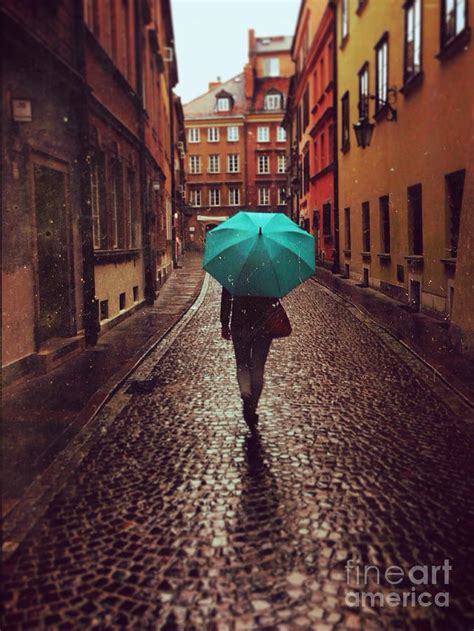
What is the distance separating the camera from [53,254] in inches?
405

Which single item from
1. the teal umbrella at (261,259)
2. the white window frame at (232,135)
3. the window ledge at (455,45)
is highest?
the white window frame at (232,135)

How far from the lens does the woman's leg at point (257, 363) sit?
612 centimetres

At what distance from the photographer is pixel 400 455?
5.38 meters

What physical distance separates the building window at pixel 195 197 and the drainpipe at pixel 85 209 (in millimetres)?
55344

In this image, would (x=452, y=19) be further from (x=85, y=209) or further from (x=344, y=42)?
(x=344, y=42)

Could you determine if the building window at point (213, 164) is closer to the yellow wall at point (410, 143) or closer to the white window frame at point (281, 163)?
the white window frame at point (281, 163)

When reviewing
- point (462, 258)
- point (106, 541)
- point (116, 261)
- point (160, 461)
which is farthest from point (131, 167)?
point (106, 541)

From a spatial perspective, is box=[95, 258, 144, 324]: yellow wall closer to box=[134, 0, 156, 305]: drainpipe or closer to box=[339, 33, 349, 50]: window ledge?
box=[134, 0, 156, 305]: drainpipe

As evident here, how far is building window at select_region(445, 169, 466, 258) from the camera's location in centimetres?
1248

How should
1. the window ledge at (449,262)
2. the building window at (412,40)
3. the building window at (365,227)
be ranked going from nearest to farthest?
the window ledge at (449,262)
the building window at (412,40)
the building window at (365,227)

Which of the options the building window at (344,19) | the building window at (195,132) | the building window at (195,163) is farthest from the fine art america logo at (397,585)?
the building window at (195,132)

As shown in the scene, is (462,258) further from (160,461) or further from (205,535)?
(205,535)

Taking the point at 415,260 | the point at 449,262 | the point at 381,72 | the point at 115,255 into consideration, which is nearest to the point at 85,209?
the point at 115,255

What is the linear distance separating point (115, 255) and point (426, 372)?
7.45 m
